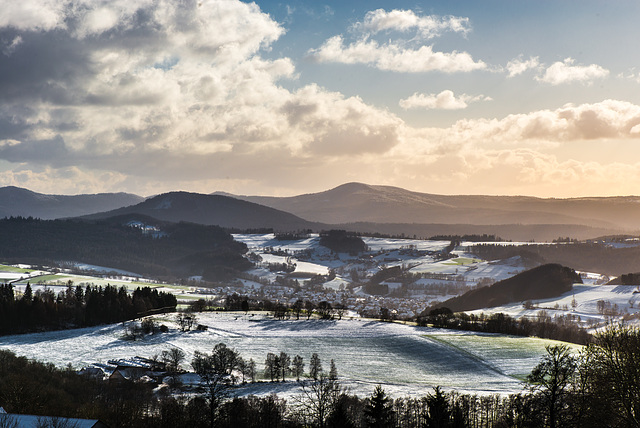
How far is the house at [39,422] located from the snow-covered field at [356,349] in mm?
41816

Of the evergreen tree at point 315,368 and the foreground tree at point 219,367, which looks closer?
the foreground tree at point 219,367

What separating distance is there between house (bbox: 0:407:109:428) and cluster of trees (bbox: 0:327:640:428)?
10.1 metres

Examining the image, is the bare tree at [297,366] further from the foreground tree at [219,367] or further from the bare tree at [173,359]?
the bare tree at [173,359]

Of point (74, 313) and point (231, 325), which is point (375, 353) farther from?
point (74, 313)

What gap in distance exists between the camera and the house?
1754 inches

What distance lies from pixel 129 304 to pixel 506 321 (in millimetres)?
110302

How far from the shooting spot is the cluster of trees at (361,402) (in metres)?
31.4

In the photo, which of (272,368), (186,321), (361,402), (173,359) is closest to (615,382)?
(361,402)

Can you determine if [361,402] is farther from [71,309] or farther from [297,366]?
[71,309]

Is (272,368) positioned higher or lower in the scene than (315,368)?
lower

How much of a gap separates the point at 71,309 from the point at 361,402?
113196 millimetres

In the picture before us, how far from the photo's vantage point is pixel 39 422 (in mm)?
45000

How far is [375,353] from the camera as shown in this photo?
118688 millimetres

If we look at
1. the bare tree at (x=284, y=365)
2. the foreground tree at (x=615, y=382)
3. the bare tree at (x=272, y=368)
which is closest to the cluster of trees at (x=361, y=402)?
the foreground tree at (x=615, y=382)
